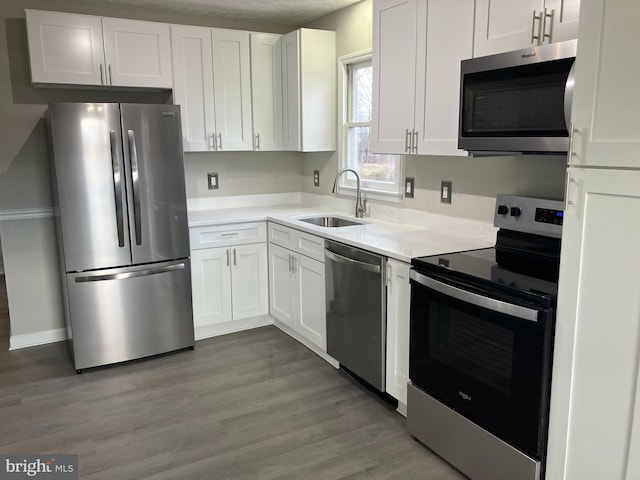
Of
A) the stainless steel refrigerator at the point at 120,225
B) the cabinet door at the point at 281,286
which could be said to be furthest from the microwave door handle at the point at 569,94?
the stainless steel refrigerator at the point at 120,225

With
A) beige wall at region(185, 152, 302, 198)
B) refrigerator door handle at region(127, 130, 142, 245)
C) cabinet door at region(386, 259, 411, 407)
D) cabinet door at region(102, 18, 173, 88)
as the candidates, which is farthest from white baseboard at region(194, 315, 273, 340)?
cabinet door at region(102, 18, 173, 88)

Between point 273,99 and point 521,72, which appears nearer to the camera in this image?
point 521,72

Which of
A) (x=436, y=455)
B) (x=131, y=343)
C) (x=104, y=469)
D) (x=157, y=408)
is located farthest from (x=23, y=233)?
(x=436, y=455)

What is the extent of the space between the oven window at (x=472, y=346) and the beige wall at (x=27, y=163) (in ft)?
9.45

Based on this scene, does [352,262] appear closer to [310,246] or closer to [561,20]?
[310,246]

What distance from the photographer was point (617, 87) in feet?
5.14

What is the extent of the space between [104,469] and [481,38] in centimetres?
269

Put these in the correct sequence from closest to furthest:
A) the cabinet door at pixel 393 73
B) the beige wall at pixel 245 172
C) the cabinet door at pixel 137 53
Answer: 1. the cabinet door at pixel 393 73
2. the cabinet door at pixel 137 53
3. the beige wall at pixel 245 172

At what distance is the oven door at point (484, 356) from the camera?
1.88 meters

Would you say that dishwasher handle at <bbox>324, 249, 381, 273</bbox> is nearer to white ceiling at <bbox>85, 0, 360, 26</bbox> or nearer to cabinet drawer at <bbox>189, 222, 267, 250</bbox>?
cabinet drawer at <bbox>189, 222, 267, 250</bbox>

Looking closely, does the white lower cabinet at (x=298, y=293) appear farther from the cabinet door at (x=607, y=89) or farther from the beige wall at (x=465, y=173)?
the cabinet door at (x=607, y=89)

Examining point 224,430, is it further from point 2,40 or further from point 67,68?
point 2,40

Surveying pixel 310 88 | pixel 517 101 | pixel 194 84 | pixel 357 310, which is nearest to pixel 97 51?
pixel 194 84

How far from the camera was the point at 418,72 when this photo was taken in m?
2.83
